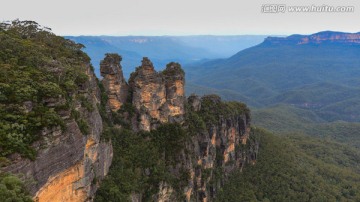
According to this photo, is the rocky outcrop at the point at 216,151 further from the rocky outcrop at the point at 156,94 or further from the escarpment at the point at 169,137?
the rocky outcrop at the point at 156,94

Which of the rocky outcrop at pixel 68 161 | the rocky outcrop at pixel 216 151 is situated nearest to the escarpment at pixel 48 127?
the rocky outcrop at pixel 68 161

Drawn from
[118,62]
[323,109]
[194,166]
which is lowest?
[323,109]

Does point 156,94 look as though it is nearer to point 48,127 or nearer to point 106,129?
point 106,129

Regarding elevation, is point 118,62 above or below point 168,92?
above

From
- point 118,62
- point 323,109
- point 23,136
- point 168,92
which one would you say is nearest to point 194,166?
point 168,92

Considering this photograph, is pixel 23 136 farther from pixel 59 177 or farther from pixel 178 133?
pixel 178 133

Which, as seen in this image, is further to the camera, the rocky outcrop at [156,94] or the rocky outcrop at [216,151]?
the rocky outcrop at [216,151]

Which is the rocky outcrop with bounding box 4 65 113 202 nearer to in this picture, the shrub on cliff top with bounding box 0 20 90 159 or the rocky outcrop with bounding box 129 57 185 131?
the shrub on cliff top with bounding box 0 20 90 159

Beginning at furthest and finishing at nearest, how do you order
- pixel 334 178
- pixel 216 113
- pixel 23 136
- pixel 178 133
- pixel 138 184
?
pixel 334 178 < pixel 216 113 < pixel 178 133 < pixel 138 184 < pixel 23 136
